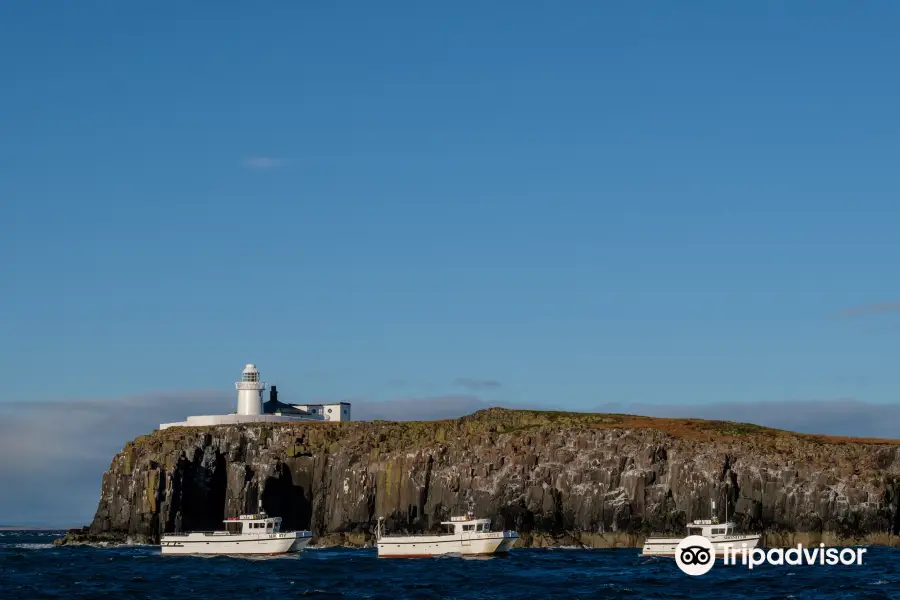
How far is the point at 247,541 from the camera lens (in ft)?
408

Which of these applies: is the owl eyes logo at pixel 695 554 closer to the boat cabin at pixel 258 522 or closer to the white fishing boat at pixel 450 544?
the white fishing boat at pixel 450 544

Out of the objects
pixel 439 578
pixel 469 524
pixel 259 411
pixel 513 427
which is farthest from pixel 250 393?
pixel 439 578

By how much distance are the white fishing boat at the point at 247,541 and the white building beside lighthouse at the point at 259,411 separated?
41358 mm

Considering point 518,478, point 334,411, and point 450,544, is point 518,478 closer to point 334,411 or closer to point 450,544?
point 450,544

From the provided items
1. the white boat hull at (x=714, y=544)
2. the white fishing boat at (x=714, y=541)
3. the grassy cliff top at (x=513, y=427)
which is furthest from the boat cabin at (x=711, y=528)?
the grassy cliff top at (x=513, y=427)

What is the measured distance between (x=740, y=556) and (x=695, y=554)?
6.29 meters

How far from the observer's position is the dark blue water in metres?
85.1

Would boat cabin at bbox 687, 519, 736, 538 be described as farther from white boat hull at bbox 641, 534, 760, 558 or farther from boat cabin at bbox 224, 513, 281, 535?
boat cabin at bbox 224, 513, 281, 535

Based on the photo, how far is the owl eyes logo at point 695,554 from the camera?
339 feet

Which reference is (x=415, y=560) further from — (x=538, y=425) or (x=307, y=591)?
(x=538, y=425)

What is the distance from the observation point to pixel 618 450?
136 metres

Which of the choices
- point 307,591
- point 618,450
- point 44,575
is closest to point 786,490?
point 618,450

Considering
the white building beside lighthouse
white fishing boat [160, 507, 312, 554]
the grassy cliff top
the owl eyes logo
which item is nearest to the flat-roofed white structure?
the white building beside lighthouse

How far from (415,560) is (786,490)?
128 feet
